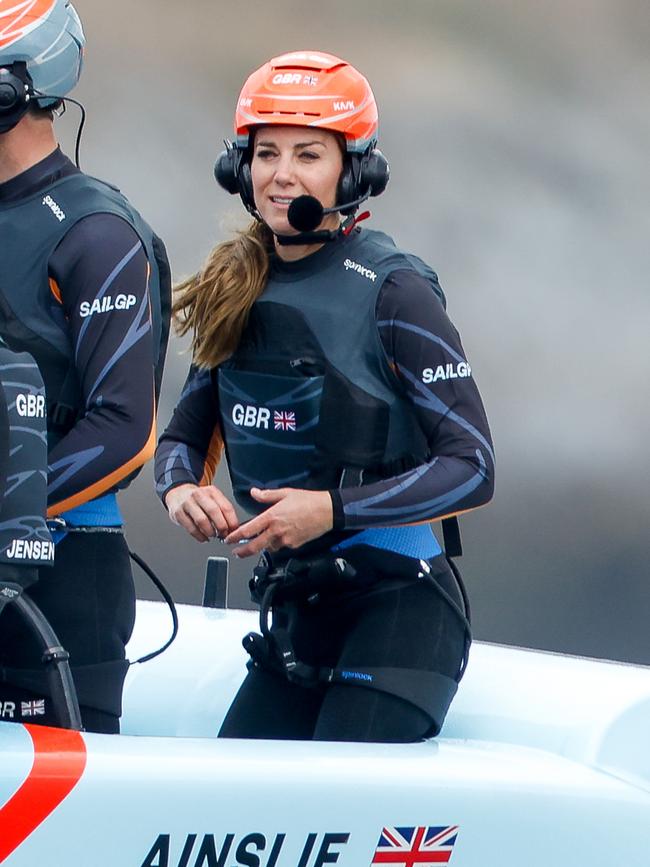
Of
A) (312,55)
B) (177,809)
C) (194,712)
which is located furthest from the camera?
(194,712)

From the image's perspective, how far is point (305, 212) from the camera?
2.44m

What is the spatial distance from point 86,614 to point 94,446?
244 mm

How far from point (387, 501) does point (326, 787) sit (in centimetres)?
50

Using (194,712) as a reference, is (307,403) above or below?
above

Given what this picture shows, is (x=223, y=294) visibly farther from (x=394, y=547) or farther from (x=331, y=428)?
(x=394, y=547)

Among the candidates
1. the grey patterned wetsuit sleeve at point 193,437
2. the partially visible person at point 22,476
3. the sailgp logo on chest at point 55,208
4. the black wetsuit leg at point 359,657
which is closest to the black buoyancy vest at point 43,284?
the sailgp logo on chest at point 55,208

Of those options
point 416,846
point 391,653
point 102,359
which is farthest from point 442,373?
point 416,846

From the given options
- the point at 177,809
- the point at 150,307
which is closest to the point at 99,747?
the point at 177,809

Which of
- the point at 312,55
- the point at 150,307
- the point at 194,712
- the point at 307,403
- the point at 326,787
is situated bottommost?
the point at 194,712

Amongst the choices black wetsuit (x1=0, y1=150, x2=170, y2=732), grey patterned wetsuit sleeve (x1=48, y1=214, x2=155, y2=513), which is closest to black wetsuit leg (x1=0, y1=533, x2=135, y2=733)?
black wetsuit (x1=0, y1=150, x2=170, y2=732)

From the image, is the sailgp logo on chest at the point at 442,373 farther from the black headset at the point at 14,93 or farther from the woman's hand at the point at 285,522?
the black headset at the point at 14,93

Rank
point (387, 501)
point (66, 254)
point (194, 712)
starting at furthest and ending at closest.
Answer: point (194, 712) < point (387, 501) < point (66, 254)

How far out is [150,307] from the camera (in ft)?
7.13

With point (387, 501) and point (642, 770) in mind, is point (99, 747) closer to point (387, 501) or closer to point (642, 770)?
point (387, 501)
